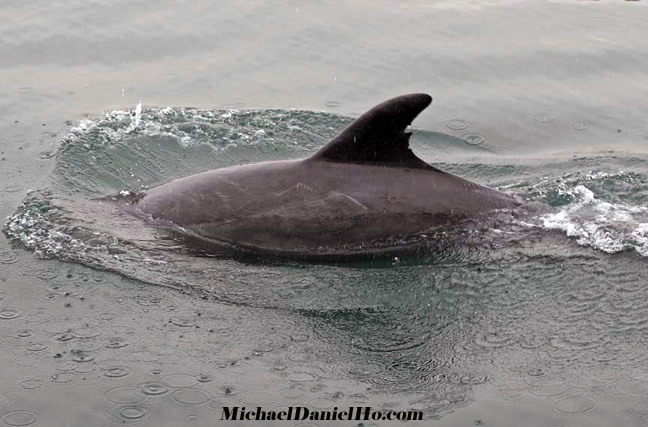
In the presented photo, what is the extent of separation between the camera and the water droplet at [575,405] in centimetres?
824

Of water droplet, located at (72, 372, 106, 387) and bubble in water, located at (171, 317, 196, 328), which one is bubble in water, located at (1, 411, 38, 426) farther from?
bubble in water, located at (171, 317, 196, 328)

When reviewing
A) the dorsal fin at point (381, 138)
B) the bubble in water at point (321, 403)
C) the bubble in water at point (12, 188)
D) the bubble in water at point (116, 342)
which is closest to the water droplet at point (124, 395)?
the bubble in water at point (116, 342)

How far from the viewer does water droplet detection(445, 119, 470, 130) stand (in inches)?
603

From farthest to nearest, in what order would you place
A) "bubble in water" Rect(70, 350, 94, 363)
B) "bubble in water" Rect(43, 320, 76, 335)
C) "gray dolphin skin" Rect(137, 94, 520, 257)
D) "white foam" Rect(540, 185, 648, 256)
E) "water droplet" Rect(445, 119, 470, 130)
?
"water droplet" Rect(445, 119, 470, 130), "white foam" Rect(540, 185, 648, 256), "gray dolphin skin" Rect(137, 94, 520, 257), "bubble in water" Rect(43, 320, 76, 335), "bubble in water" Rect(70, 350, 94, 363)

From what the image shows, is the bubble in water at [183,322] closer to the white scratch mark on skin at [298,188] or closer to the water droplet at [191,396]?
the water droplet at [191,396]

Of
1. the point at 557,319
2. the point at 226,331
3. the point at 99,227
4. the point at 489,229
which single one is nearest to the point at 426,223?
the point at 489,229

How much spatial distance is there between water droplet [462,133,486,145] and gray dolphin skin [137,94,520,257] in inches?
157

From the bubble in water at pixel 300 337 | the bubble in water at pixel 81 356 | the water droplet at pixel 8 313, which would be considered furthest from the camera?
the water droplet at pixel 8 313

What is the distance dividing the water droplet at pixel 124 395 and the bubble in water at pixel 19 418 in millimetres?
577

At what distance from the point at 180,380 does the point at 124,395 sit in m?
0.46

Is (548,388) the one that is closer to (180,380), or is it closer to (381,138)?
(180,380)

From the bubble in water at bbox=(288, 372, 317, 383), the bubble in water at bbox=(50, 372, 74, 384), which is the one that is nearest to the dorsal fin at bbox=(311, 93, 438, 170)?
the bubble in water at bbox=(288, 372, 317, 383)

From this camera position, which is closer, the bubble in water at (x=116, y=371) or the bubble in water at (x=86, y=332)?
the bubble in water at (x=116, y=371)

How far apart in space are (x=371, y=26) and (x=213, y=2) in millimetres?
3281
